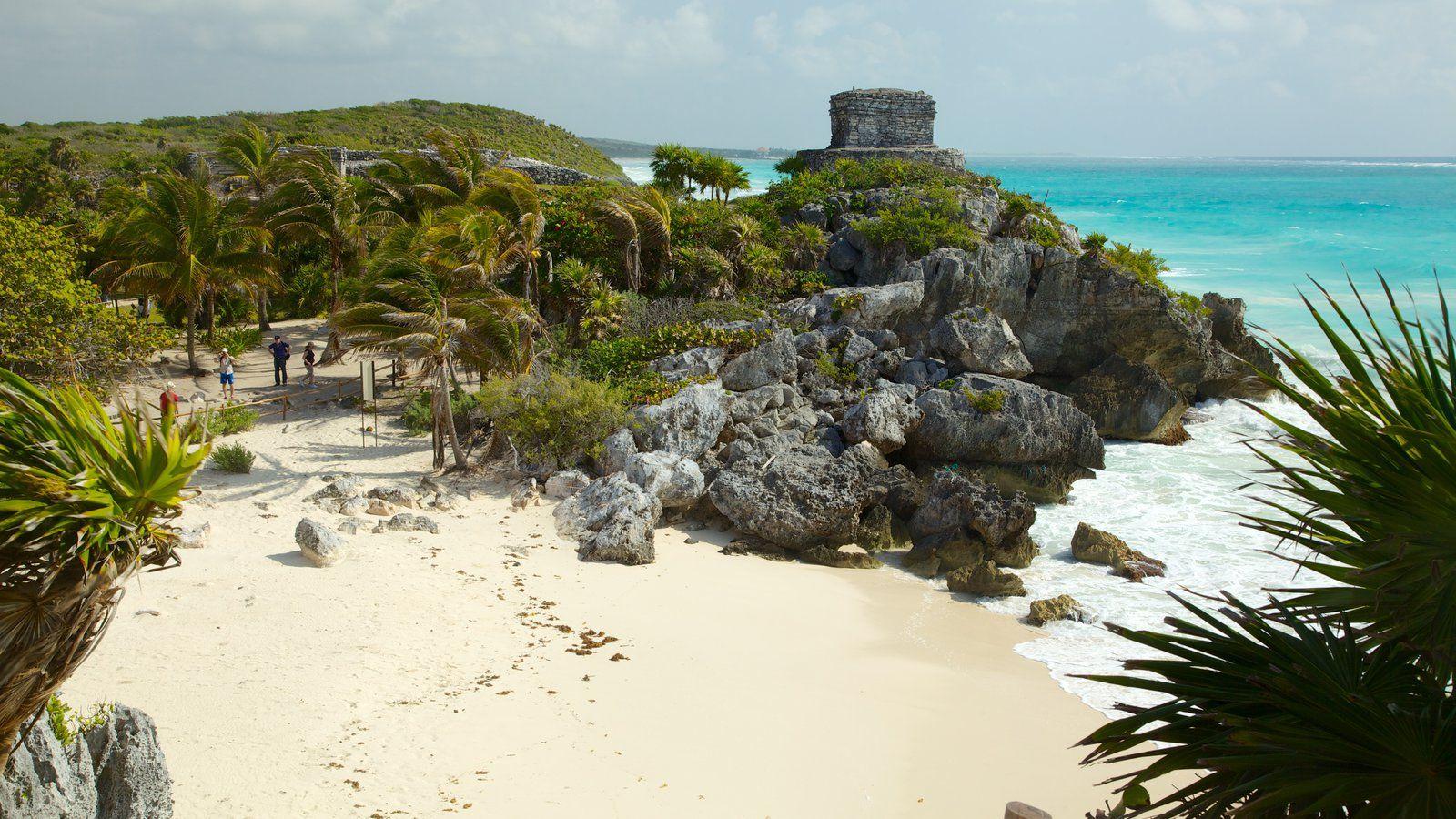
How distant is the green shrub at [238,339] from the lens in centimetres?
2112

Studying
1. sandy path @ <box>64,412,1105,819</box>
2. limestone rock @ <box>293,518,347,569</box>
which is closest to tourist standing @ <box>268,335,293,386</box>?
sandy path @ <box>64,412,1105,819</box>

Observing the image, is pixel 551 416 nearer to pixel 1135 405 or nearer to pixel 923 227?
pixel 923 227

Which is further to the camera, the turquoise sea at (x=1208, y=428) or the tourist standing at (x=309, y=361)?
the tourist standing at (x=309, y=361)

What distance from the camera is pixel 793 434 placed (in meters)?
16.1

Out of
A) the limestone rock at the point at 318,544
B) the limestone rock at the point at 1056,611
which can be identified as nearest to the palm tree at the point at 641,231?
the limestone rock at the point at 318,544

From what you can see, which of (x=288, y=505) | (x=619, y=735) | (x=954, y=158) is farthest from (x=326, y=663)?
(x=954, y=158)

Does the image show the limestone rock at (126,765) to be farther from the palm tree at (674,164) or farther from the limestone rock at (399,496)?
the palm tree at (674,164)

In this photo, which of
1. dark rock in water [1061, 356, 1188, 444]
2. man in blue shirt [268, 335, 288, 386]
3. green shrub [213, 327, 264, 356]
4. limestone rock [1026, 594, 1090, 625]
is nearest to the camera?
limestone rock [1026, 594, 1090, 625]

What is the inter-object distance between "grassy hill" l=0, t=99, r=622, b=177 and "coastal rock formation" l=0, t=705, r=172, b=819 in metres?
43.7

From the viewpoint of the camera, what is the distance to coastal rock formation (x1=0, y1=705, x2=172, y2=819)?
178 inches

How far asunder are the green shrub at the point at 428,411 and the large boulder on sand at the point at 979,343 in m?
9.85

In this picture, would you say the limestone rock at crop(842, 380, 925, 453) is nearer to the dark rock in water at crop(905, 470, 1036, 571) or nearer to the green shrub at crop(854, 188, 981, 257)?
the dark rock in water at crop(905, 470, 1036, 571)

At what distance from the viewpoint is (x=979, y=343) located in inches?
766

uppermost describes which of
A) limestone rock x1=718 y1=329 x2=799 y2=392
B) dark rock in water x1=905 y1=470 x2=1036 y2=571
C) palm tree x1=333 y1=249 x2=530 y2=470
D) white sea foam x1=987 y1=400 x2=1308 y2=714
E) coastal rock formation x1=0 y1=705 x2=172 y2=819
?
palm tree x1=333 y1=249 x2=530 y2=470
